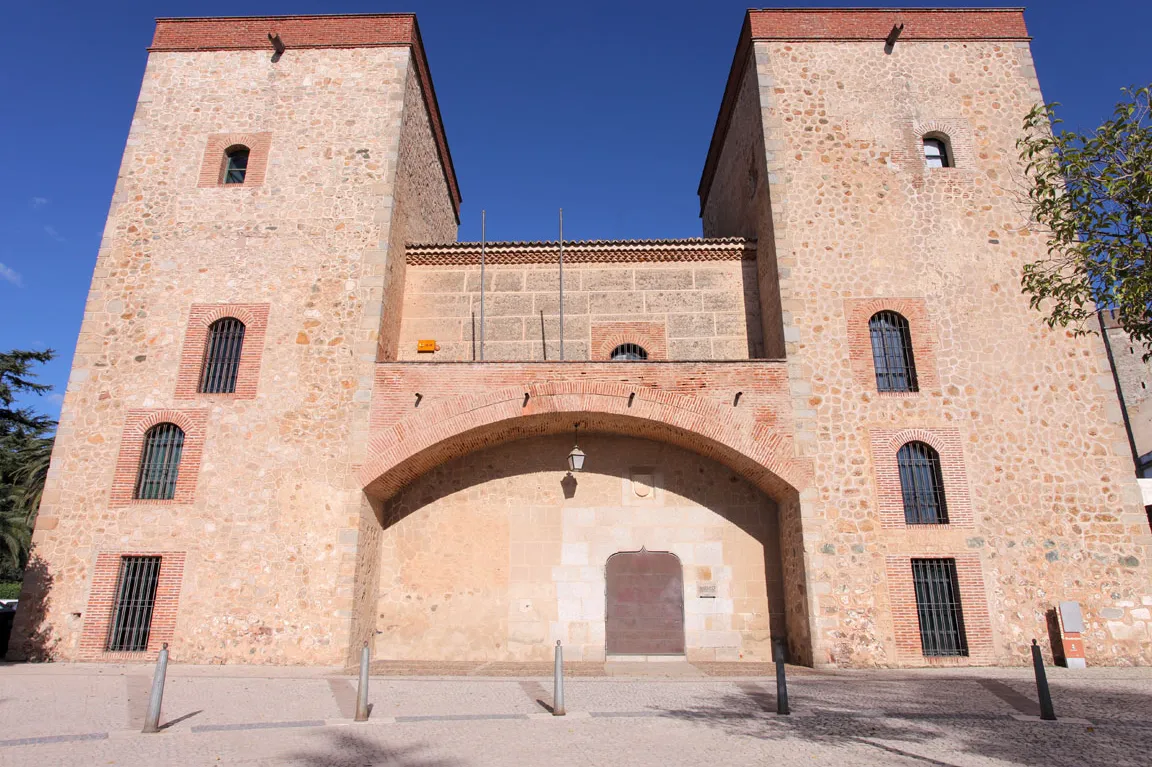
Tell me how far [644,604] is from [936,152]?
10.5m

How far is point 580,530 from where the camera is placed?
40.3ft

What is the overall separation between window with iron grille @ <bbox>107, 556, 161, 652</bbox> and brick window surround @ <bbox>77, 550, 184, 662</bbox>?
0.26 ft

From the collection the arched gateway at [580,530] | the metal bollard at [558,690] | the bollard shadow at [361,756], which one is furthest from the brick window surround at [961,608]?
the bollard shadow at [361,756]

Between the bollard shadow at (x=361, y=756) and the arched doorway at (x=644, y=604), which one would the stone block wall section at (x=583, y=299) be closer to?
the arched doorway at (x=644, y=604)

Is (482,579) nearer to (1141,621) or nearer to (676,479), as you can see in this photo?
(676,479)

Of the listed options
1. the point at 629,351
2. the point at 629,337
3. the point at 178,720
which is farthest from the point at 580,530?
the point at 178,720

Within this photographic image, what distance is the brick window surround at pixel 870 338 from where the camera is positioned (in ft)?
38.3

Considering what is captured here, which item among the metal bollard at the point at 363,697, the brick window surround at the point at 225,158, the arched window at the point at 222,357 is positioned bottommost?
the metal bollard at the point at 363,697

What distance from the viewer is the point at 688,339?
44.0 ft

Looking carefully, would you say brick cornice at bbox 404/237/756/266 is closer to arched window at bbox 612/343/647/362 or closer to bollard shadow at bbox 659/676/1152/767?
arched window at bbox 612/343/647/362

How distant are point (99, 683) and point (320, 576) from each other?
300 centimetres

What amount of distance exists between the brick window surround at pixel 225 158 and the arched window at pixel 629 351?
770cm

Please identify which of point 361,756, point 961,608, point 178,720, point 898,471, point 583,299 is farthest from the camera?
point 583,299

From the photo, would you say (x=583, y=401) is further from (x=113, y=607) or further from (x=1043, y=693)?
(x=113, y=607)
